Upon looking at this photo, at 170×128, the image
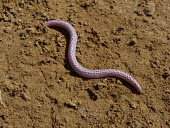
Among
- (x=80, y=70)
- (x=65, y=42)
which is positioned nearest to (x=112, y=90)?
(x=80, y=70)

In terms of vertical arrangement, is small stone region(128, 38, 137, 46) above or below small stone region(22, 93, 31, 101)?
above

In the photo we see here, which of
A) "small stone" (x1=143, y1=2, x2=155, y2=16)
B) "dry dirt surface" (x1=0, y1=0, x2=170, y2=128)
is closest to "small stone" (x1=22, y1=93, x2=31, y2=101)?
"dry dirt surface" (x1=0, y1=0, x2=170, y2=128)

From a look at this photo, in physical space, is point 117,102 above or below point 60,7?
below

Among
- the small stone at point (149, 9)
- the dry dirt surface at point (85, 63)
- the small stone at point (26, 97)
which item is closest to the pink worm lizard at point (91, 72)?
the dry dirt surface at point (85, 63)

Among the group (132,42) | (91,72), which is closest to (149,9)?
(132,42)

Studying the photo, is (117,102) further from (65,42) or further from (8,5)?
(8,5)

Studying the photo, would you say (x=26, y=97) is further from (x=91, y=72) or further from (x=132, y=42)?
(x=132, y=42)

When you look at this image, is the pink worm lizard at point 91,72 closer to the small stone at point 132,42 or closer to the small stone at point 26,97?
the small stone at point 132,42

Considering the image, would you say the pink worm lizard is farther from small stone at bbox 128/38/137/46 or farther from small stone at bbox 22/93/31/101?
small stone at bbox 22/93/31/101
